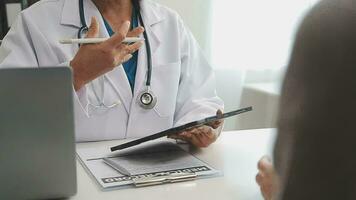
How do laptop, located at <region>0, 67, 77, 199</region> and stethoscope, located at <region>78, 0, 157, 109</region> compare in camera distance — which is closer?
laptop, located at <region>0, 67, 77, 199</region>

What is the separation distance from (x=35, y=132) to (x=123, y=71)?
0.70m

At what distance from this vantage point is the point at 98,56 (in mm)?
1169

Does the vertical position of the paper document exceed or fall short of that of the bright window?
it falls short

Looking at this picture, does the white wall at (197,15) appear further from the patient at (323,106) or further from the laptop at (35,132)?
the patient at (323,106)

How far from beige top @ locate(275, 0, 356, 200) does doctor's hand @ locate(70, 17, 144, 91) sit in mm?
800

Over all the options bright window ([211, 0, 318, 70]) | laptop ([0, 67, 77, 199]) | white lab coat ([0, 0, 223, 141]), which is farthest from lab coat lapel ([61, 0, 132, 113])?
bright window ([211, 0, 318, 70])

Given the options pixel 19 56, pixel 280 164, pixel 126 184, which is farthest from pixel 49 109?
pixel 19 56

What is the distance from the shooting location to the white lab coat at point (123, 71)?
134 centimetres

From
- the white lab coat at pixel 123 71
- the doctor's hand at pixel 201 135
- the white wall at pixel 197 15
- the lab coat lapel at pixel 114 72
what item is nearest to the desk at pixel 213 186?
the doctor's hand at pixel 201 135

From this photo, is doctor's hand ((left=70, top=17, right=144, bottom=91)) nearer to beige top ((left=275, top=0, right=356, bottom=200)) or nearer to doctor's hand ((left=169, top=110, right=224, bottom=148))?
doctor's hand ((left=169, top=110, right=224, bottom=148))

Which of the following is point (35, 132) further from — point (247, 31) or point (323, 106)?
point (247, 31)

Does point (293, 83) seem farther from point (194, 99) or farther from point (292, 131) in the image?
point (194, 99)

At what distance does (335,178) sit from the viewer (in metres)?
0.39

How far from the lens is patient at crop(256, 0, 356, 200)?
0.37 m
